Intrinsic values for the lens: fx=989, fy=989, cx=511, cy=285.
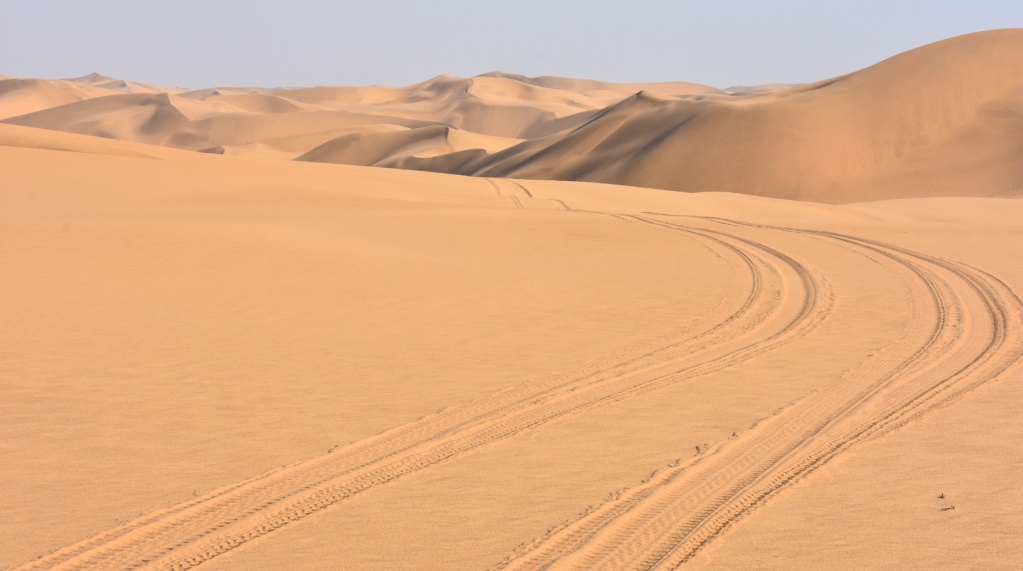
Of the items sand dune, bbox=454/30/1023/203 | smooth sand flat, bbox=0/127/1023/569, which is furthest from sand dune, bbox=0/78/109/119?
smooth sand flat, bbox=0/127/1023/569

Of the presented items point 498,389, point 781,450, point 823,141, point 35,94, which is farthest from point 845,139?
point 35,94

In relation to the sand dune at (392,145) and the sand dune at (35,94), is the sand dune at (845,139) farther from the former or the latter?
the sand dune at (35,94)

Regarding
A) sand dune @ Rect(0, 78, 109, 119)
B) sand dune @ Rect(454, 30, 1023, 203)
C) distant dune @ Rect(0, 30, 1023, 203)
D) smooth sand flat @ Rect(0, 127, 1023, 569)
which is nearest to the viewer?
smooth sand flat @ Rect(0, 127, 1023, 569)

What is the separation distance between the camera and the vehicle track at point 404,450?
4.68 metres

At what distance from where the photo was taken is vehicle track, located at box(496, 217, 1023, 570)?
4691 millimetres

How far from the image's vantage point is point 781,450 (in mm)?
6113

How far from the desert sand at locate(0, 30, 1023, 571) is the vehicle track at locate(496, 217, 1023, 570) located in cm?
3

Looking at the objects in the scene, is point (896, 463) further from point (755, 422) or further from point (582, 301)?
point (582, 301)

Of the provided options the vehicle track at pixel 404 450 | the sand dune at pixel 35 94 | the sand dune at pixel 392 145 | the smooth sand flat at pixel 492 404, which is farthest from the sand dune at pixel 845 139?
the sand dune at pixel 35 94

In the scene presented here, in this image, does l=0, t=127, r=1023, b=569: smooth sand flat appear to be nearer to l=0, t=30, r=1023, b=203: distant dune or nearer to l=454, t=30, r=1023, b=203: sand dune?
l=0, t=30, r=1023, b=203: distant dune

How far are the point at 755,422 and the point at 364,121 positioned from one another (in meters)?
125

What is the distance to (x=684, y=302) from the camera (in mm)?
11969

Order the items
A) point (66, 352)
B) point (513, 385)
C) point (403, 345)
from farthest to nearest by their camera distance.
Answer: point (403, 345)
point (66, 352)
point (513, 385)

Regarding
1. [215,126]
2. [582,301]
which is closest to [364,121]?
[215,126]
